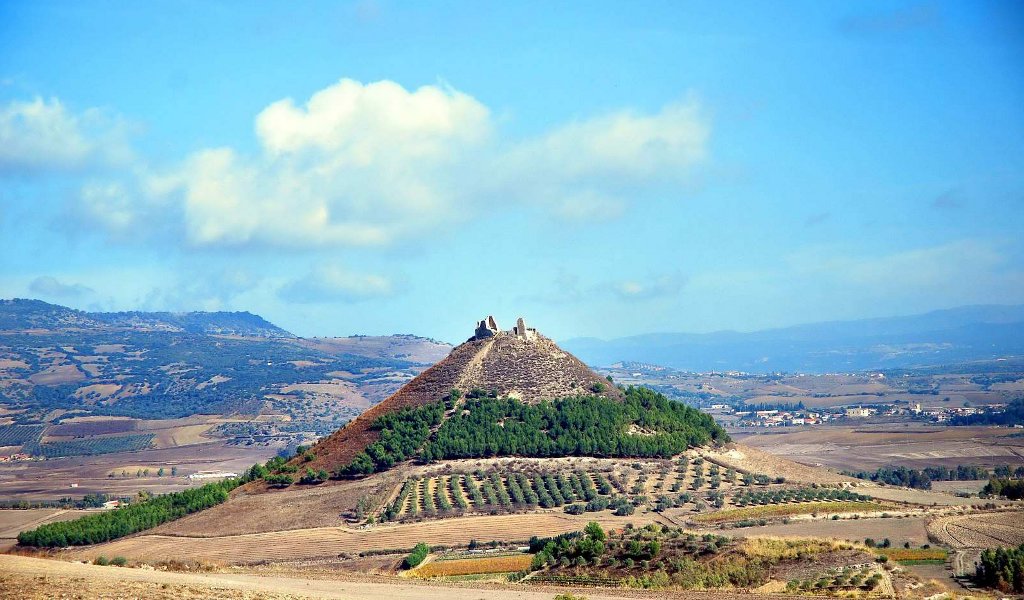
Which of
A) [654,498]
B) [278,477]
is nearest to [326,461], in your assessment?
[278,477]

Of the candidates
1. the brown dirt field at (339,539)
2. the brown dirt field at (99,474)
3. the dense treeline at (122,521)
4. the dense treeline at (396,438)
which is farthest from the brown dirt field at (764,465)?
the brown dirt field at (99,474)

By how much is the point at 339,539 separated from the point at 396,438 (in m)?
22.0

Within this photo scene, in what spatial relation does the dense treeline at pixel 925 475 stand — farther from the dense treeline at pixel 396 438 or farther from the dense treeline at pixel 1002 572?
the dense treeline at pixel 1002 572

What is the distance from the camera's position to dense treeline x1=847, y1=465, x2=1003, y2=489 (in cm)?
11294

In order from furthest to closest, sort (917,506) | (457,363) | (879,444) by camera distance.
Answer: (879,444) < (457,363) < (917,506)

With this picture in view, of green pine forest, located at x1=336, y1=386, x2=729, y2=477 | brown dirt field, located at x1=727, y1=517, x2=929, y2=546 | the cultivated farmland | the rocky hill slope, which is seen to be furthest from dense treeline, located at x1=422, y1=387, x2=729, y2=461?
the cultivated farmland

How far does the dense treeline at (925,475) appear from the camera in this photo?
371 ft

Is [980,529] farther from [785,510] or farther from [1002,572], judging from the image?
[1002,572]

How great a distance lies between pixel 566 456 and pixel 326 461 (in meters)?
23.4

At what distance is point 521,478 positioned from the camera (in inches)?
3556

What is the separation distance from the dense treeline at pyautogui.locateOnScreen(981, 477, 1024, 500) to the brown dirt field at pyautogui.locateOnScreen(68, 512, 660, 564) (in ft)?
116

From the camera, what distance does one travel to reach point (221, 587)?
4234 centimetres

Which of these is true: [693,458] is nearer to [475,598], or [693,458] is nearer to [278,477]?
[278,477]

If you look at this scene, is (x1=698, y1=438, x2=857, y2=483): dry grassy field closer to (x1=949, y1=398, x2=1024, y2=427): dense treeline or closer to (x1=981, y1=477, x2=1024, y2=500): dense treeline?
Result: (x1=981, y1=477, x2=1024, y2=500): dense treeline
